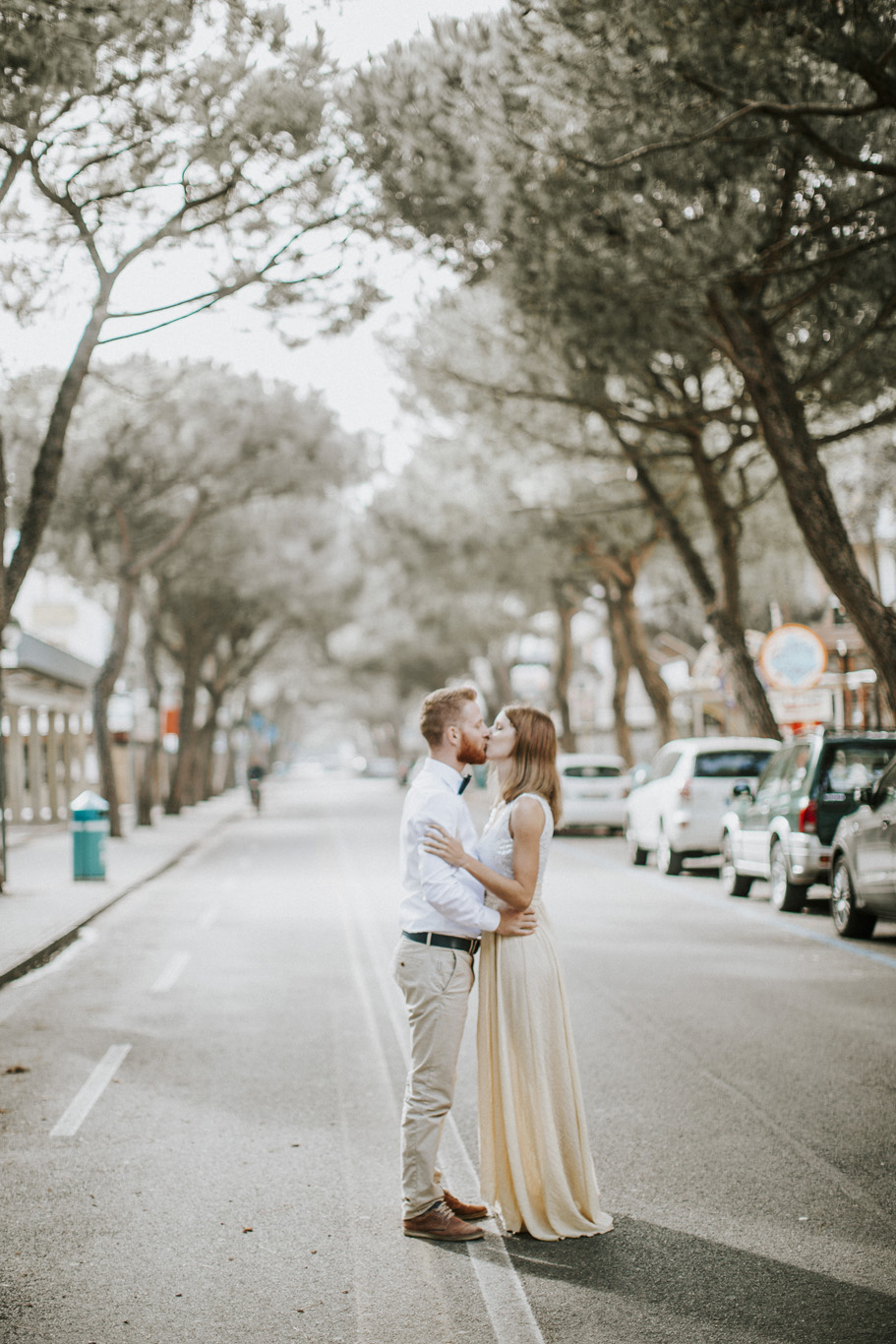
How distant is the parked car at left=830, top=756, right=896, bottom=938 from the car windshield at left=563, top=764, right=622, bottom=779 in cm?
1582

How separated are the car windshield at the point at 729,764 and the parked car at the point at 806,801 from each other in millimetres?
3402

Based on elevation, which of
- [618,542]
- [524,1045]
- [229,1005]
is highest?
[618,542]

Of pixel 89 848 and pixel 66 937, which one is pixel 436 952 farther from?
pixel 89 848

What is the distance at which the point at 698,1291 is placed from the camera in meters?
4.21

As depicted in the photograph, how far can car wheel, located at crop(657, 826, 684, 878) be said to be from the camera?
19.3 meters

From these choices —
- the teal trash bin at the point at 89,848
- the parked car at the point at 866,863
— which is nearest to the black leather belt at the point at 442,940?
the parked car at the point at 866,863

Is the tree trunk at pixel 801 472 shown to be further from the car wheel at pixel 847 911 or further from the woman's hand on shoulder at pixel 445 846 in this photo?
the woman's hand on shoulder at pixel 445 846

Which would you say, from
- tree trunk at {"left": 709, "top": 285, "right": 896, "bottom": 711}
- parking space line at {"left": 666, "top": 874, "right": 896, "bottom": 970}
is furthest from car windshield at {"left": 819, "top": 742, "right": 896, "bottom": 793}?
parking space line at {"left": 666, "top": 874, "right": 896, "bottom": 970}

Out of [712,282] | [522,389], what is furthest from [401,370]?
[712,282]

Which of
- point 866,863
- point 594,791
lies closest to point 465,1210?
point 866,863

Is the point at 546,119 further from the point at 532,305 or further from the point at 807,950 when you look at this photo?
the point at 807,950

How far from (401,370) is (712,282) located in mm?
10054

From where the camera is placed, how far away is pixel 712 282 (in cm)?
1438

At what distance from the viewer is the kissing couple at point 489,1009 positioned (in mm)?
4617
